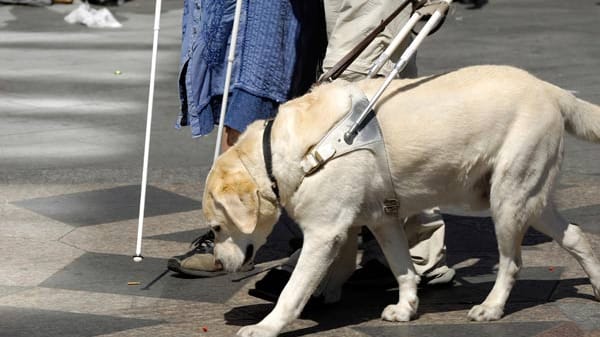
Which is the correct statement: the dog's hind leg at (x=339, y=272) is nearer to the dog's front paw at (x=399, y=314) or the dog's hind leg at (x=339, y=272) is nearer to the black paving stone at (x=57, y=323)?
the dog's front paw at (x=399, y=314)

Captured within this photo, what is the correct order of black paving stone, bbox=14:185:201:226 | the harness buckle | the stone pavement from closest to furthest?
the harness buckle → the stone pavement → black paving stone, bbox=14:185:201:226

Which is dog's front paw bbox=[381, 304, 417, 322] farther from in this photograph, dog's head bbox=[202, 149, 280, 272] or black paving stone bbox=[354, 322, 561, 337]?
dog's head bbox=[202, 149, 280, 272]

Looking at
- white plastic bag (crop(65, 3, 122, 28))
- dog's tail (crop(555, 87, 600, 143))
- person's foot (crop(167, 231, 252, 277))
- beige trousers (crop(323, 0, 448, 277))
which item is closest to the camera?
dog's tail (crop(555, 87, 600, 143))

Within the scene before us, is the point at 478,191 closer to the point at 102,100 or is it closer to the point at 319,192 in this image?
the point at 319,192

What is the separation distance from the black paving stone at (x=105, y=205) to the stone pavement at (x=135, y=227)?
14mm

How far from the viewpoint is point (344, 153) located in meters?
5.22

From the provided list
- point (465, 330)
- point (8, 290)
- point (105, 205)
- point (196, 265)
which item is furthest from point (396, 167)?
point (105, 205)

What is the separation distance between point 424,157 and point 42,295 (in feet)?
7.22

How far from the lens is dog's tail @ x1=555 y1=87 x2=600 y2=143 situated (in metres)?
5.57

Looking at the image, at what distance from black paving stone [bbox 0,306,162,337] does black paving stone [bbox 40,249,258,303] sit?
442 millimetres

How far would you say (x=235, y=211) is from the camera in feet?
17.2

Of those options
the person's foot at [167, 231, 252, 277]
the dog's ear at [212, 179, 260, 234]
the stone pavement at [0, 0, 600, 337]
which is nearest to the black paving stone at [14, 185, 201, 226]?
the stone pavement at [0, 0, 600, 337]

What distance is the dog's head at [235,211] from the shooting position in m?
5.26

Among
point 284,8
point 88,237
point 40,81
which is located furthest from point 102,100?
point 284,8
